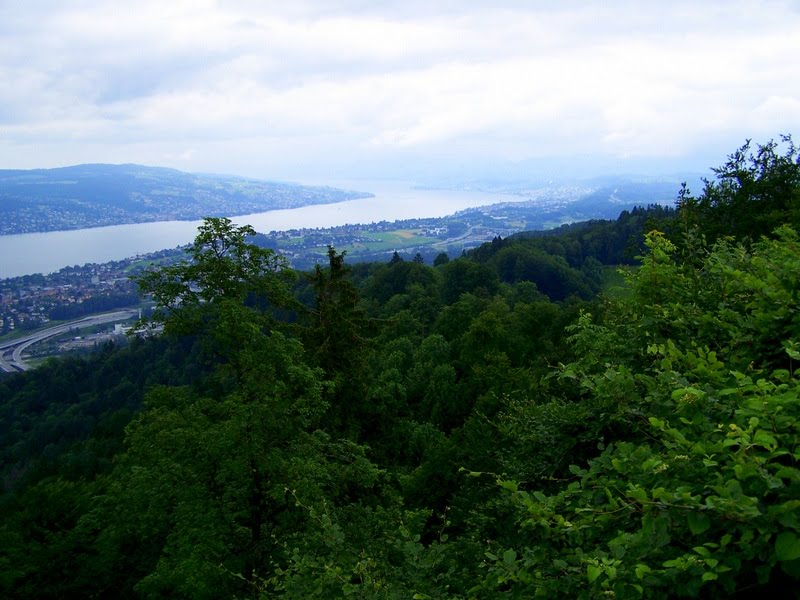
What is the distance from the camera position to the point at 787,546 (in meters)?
2.25

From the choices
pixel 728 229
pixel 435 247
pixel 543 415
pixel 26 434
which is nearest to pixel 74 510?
pixel 543 415

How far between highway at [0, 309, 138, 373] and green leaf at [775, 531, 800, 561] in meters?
81.2

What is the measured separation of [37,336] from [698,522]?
341 feet

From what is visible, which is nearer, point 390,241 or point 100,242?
point 390,241

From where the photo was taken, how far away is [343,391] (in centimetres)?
1495

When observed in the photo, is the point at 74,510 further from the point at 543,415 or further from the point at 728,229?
the point at 728,229

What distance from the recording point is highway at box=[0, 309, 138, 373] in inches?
2788

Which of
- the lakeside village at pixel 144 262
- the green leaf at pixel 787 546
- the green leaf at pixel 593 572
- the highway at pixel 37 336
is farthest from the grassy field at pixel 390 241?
the green leaf at pixel 787 546

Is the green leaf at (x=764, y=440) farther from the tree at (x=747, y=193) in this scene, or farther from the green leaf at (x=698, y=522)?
the tree at (x=747, y=193)

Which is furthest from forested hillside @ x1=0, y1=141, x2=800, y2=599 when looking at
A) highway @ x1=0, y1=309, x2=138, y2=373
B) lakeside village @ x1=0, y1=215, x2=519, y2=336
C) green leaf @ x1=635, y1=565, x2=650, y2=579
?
lakeside village @ x1=0, y1=215, x2=519, y2=336

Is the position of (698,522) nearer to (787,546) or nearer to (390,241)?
(787,546)

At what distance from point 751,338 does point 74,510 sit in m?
16.4

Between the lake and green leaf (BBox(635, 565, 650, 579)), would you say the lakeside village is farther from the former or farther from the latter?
green leaf (BBox(635, 565, 650, 579))

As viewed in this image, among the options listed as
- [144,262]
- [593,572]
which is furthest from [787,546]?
[144,262]
